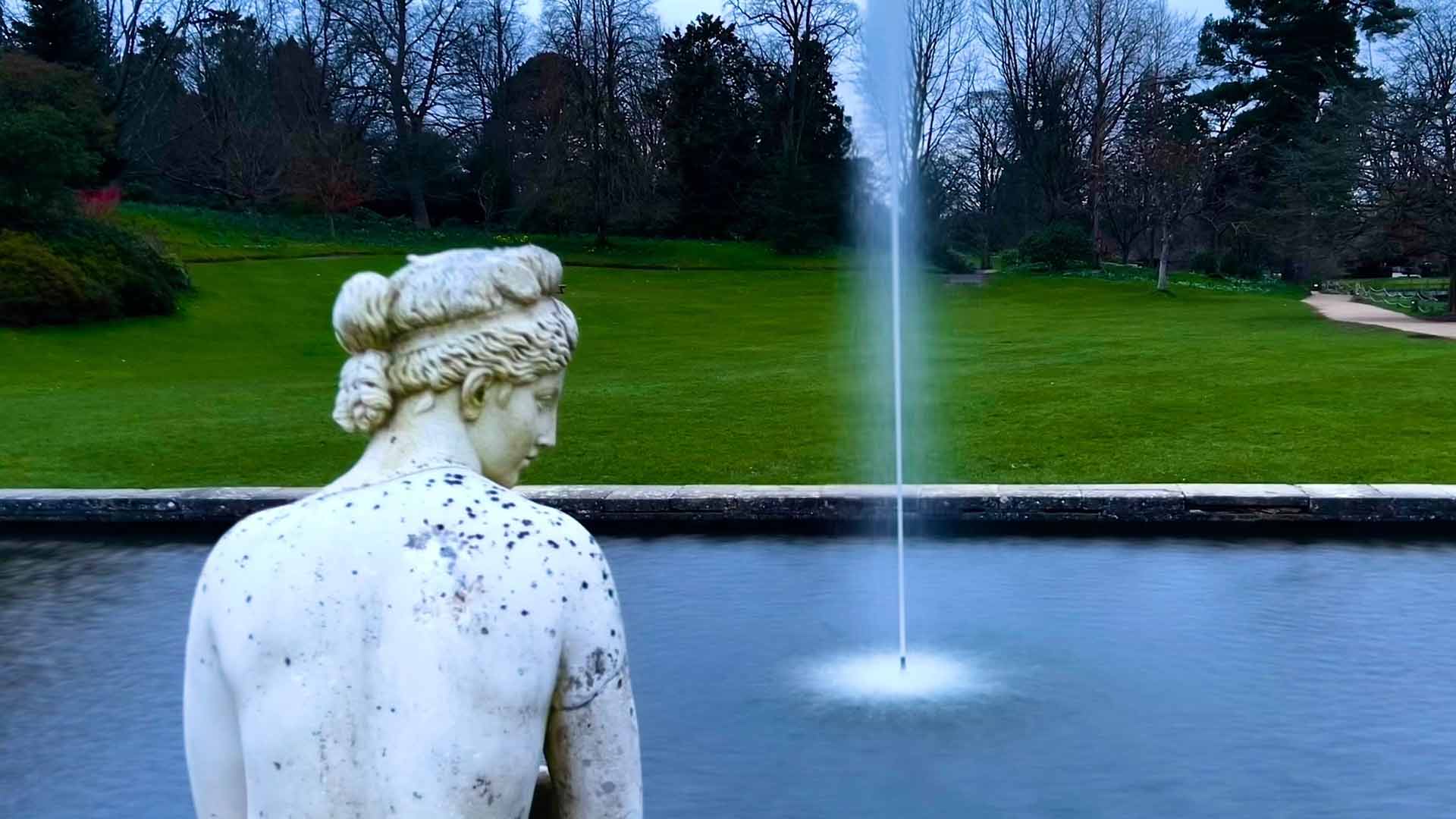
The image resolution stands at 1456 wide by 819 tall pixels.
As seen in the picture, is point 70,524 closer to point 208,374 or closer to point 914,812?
point 914,812

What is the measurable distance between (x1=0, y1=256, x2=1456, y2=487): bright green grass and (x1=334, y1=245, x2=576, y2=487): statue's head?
31.8 ft

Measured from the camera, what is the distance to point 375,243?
44.1 m

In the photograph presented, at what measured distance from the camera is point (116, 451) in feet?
44.5

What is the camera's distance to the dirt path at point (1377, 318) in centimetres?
2628

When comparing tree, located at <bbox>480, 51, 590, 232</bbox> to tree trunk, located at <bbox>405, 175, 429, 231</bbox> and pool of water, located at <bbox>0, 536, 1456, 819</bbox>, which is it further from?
pool of water, located at <bbox>0, 536, 1456, 819</bbox>

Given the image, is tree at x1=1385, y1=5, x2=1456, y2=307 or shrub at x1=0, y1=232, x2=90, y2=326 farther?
tree at x1=1385, y1=5, x2=1456, y2=307

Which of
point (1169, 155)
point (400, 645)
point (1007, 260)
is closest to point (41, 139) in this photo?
point (400, 645)

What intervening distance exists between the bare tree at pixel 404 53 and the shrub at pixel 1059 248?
1977cm

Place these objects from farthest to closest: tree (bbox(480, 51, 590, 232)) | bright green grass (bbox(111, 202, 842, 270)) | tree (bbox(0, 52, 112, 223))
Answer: tree (bbox(480, 51, 590, 232)), bright green grass (bbox(111, 202, 842, 270)), tree (bbox(0, 52, 112, 223))

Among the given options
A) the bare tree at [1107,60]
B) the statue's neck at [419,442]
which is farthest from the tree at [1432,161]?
the statue's neck at [419,442]

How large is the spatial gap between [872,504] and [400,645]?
7976 mm

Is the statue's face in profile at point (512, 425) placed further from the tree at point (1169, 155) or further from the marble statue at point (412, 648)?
the tree at point (1169, 155)

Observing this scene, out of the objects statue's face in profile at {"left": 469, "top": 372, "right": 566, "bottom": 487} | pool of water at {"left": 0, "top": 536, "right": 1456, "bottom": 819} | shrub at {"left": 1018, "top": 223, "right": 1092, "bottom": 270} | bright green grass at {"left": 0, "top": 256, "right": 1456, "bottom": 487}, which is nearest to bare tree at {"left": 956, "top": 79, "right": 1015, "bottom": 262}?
shrub at {"left": 1018, "top": 223, "right": 1092, "bottom": 270}

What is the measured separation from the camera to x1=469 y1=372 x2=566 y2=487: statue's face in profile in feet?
6.42
